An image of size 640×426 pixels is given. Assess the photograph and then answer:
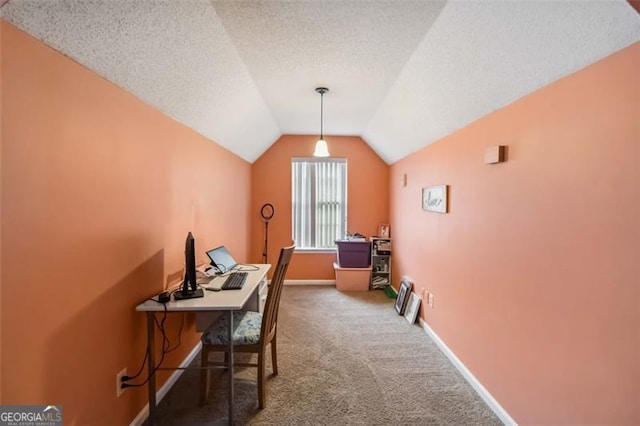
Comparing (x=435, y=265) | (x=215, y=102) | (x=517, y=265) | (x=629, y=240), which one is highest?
(x=215, y=102)

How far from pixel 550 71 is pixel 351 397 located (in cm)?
238

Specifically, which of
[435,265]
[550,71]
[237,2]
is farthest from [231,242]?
[550,71]

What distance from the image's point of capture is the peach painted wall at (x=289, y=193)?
4.83 metres

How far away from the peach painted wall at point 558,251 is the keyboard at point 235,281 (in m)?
1.84

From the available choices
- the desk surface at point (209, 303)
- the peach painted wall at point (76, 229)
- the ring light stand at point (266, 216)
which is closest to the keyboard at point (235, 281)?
the desk surface at point (209, 303)

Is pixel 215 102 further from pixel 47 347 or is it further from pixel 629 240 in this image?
pixel 629 240

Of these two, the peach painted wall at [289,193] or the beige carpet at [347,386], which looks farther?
the peach painted wall at [289,193]

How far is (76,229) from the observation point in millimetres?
1298

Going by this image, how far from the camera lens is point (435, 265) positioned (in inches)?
119

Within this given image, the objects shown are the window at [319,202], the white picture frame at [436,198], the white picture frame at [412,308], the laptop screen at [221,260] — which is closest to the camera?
the laptop screen at [221,260]

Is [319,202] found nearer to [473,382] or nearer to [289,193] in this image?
[289,193]

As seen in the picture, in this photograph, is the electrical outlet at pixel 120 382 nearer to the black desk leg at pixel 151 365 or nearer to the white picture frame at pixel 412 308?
the black desk leg at pixel 151 365

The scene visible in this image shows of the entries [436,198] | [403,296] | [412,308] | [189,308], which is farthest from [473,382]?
[189,308]

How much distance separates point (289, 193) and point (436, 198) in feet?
8.49
